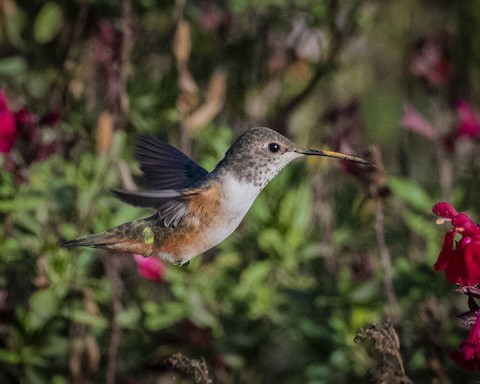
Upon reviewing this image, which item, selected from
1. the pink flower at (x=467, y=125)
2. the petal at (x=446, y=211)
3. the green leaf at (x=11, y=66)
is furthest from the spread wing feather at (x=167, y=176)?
the pink flower at (x=467, y=125)

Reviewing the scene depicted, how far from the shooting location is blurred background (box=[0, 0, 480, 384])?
9.58ft

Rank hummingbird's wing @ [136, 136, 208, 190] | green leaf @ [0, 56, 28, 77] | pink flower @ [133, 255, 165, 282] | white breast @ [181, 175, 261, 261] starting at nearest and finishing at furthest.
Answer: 1. white breast @ [181, 175, 261, 261]
2. hummingbird's wing @ [136, 136, 208, 190]
3. pink flower @ [133, 255, 165, 282]
4. green leaf @ [0, 56, 28, 77]

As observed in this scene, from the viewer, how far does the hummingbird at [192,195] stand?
1970mm

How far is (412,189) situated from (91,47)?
5.01 feet

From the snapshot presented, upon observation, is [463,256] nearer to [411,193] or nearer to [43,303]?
[411,193]

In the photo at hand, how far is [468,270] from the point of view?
1.68 metres

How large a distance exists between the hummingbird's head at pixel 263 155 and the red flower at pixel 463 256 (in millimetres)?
266

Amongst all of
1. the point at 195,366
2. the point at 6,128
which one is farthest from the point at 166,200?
the point at 6,128

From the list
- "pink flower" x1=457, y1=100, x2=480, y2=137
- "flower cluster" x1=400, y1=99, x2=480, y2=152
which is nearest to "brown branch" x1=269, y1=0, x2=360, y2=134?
"flower cluster" x1=400, y1=99, x2=480, y2=152

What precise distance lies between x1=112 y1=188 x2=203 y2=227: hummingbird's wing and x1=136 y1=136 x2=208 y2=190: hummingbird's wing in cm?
10

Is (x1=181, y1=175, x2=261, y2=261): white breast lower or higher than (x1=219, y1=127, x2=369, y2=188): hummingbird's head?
lower

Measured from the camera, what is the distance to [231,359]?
311 cm

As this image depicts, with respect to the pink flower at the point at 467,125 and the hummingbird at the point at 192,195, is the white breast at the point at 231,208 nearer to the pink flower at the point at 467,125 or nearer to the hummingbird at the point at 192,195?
the hummingbird at the point at 192,195

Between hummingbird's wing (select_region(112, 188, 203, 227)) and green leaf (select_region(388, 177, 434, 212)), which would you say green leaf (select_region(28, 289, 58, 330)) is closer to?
hummingbird's wing (select_region(112, 188, 203, 227))
